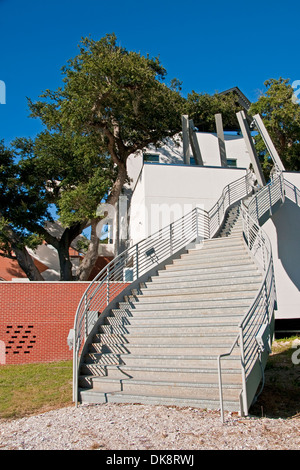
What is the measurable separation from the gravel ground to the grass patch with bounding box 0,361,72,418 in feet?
2.20

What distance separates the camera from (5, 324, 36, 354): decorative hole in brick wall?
11.0 metres

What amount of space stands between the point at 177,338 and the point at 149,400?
137 cm

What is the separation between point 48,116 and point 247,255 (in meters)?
14.5

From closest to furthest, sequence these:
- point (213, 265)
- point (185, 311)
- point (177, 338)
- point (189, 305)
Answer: point (177, 338), point (185, 311), point (189, 305), point (213, 265)

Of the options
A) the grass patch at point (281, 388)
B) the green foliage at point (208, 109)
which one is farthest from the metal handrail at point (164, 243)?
the green foliage at point (208, 109)

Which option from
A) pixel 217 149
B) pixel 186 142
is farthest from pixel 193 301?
pixel 217 149

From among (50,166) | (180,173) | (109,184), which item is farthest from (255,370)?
(50,166)

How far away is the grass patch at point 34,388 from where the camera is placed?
6.22 m

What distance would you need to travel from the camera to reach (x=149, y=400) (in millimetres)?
5719

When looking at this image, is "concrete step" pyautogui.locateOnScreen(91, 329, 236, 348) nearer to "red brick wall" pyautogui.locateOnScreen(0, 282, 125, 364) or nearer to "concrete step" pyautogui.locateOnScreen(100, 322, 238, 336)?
"concrete step" pyautogui.locateOnScreen(100, 322, 238, 336)

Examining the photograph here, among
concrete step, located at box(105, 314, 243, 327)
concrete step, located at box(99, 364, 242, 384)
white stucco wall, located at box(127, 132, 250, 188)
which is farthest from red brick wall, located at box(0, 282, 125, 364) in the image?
white stucco wall, located at box(127, 132, 250, 188)

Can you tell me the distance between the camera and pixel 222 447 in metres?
3.93

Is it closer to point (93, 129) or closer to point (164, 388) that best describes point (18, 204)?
point (93, 129)

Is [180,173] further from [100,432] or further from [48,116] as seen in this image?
[100,432]
